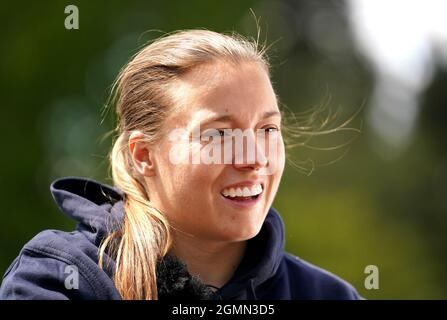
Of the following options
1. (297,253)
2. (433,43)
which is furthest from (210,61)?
(433,43)

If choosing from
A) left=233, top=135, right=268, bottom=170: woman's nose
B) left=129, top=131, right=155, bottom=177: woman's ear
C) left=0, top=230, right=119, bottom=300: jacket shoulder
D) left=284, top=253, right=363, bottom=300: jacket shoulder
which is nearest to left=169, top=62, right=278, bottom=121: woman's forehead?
left=233, top=135, right=268, bottom=170: woman's nose

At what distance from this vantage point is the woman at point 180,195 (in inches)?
119

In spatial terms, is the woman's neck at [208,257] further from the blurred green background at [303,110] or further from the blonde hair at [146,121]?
the blurred green background at [303,110]

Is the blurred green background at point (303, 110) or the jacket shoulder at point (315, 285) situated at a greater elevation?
the blurred green background at point (303, 110)

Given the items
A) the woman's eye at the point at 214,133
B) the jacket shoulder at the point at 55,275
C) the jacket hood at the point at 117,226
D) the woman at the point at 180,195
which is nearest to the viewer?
the jacket shoulder at the point at 55,275

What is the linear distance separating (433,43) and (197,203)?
1401 cm

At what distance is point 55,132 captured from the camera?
32.5 ft

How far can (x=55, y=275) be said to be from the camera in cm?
294

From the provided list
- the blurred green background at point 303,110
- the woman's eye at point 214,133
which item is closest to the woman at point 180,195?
the woman's eye at point 214,133

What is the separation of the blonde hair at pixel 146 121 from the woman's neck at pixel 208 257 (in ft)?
0.34

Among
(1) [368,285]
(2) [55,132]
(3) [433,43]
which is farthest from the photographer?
(3) [433,43]

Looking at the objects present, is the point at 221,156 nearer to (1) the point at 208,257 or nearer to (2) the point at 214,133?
(2) the point at 214,133
